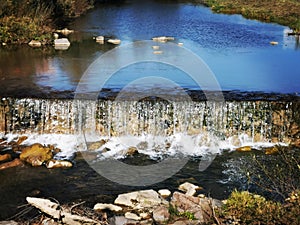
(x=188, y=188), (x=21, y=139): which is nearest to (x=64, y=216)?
(x=188, y=188)

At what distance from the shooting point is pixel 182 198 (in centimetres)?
711

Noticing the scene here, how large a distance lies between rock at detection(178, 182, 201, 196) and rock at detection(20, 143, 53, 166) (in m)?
2.83

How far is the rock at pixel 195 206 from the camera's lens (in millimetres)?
6418

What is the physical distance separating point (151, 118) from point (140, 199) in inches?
133

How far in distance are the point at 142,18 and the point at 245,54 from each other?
9839 millimetres

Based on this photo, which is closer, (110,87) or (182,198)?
(182,198)

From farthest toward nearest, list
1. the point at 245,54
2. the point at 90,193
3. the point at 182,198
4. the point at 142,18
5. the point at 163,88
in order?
the point at 142,18, the point at 245,54, the point at 163,88, the point at 90,193, the point at 182,198

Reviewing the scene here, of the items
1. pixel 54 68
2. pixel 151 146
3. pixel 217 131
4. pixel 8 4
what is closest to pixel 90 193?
pixel 151 146

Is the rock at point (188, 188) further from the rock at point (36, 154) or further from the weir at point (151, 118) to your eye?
the rock at point (36, 154)

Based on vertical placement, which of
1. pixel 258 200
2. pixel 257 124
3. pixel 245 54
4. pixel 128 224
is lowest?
pixel 128 224

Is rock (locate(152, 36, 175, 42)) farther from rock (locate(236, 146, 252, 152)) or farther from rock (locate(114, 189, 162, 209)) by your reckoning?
rock (locate(114, 189, 162, 209))

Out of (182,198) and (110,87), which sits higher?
(110,87)

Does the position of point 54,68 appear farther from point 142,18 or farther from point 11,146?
point 142,18

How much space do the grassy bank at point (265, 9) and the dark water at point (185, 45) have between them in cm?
95
